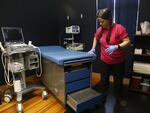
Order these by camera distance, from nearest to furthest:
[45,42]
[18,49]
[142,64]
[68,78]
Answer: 1. [68,78]
2. [18,49]
3. [142,64]
4. [45,42]

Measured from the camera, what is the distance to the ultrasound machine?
2241 mm

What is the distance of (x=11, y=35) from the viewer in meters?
2.48

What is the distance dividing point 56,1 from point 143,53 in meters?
2.61

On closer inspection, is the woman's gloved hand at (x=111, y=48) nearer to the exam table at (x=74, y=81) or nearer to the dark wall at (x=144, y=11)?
the exam table at (x=74, y=81)

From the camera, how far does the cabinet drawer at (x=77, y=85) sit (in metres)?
2.15

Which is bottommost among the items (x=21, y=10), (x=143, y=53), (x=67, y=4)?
(x=143, y=53)

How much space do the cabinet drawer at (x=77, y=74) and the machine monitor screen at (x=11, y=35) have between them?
1.11 meters

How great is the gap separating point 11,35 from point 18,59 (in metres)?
0.44

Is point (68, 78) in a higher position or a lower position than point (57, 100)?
higher

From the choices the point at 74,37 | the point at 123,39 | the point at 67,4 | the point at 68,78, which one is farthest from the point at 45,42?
the point at 123,39

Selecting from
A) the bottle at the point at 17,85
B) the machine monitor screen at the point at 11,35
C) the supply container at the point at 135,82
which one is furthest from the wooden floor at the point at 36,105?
the supply container at the point at 135,82

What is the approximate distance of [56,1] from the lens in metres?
4.09

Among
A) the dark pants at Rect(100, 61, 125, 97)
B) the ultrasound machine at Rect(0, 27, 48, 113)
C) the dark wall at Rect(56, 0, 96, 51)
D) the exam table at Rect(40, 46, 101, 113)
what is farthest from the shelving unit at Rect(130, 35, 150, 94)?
the ultrasound machine at Rect(0, 27, 48, 113)

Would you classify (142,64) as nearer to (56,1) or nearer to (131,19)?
(131,19)
